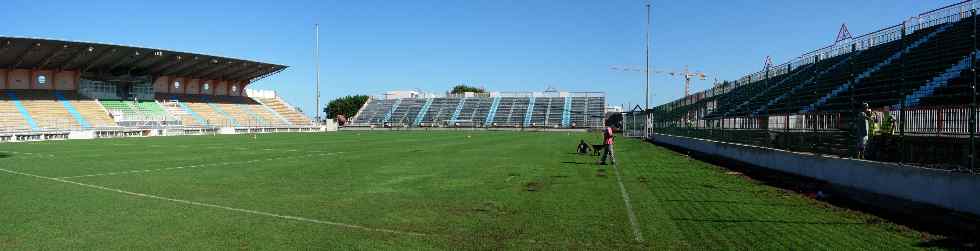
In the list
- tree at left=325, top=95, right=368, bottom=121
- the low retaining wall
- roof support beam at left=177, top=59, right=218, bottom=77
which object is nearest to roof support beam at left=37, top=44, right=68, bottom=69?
roof support beam at left=177, top=59, right=218, bottom=77

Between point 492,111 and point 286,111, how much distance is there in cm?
3484

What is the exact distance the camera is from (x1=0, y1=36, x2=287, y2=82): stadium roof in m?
45.1

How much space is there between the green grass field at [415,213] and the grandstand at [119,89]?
37929 mm

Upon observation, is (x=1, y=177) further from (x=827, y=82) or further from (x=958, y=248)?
(x=827, y=82)

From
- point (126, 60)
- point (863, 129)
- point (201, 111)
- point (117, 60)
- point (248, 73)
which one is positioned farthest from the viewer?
point (248, 73)

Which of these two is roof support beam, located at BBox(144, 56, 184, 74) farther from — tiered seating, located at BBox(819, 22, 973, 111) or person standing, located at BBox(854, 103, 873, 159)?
person standing, located at BBox(854, 103, 873, 159)

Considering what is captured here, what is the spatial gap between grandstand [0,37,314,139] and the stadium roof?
0.07 meters

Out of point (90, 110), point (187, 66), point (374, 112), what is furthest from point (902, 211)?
point (374, 112)

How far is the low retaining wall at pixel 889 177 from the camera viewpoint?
784cm

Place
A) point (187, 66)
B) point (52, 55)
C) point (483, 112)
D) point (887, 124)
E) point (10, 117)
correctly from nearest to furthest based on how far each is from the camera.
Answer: point (887, 124) < point (10, 117) < point (52, 55) < point (187, 66) < point (483, 112)

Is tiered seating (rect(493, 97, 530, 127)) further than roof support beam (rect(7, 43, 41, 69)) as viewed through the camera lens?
Yes

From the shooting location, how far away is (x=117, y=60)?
52.6 m

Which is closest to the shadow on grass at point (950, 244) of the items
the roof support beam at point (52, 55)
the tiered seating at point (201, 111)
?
the roof support beam at point (52, 55)

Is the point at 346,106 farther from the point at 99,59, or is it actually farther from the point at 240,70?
the point at 99,59
